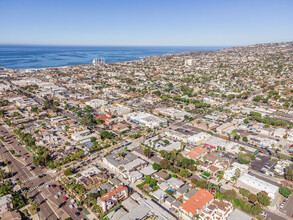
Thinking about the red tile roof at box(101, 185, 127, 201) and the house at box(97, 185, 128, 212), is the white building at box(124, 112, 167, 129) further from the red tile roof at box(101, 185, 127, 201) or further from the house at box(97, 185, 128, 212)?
the house at box(97, 185, 128, 212)

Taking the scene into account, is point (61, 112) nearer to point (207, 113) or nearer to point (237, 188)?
point (207, 113)

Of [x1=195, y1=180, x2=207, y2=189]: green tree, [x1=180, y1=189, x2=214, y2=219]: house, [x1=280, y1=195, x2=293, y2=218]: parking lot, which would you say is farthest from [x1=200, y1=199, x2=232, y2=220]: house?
[x1=280, y1=195, x2=293, y2=218]: parking lot

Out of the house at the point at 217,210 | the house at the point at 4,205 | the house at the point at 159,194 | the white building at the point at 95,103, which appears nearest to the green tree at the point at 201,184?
the house at the point at 217,210

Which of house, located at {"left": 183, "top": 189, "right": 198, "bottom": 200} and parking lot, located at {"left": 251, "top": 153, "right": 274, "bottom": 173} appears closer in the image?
house, located at {"left": 183, "top": 189, "right": 198, "bottom": 200}

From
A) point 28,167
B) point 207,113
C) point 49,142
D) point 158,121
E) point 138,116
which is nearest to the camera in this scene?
point 28,167

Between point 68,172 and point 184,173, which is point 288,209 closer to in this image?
point 184,173

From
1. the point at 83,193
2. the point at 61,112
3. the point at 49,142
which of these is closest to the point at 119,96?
the point at 61,112
